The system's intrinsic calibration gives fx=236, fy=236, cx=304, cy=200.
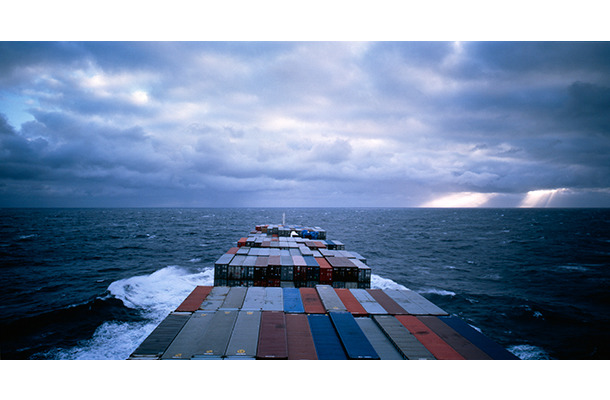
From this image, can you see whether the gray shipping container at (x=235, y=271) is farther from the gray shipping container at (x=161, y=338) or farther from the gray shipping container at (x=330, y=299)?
the gray shipping container at (x=161, y=338)

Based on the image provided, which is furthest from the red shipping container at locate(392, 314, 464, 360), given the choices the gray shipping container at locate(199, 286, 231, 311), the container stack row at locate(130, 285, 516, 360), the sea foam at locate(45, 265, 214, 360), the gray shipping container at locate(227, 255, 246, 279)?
the sea foam at locate(45, 265, 214, 360)

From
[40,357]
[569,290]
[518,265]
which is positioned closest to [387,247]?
[518,265]

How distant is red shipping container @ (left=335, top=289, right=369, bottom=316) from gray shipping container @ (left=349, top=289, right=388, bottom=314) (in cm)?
43

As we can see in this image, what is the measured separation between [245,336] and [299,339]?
3.59 metres

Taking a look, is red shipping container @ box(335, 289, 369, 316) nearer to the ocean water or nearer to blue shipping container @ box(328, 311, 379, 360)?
blue shipping container @ box(328, 311, 379, 360)

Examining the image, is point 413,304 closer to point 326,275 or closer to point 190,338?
point 326,275

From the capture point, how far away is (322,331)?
16609 mm

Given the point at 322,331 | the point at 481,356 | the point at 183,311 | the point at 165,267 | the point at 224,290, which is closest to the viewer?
the point at 481,356

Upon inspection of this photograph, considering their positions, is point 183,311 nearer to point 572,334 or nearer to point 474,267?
point 572,334

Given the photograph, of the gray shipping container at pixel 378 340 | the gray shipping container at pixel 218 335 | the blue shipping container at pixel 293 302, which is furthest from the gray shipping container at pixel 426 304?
the gray shipping container at pixel 218 335

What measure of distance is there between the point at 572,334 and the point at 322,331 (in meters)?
35.5

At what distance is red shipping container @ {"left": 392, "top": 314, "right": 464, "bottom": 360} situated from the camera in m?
14.6

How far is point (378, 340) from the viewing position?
52.8 ft

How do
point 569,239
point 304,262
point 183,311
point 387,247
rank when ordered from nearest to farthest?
point 183,311 → point 304,262 → point 387,247 → point 569,239
